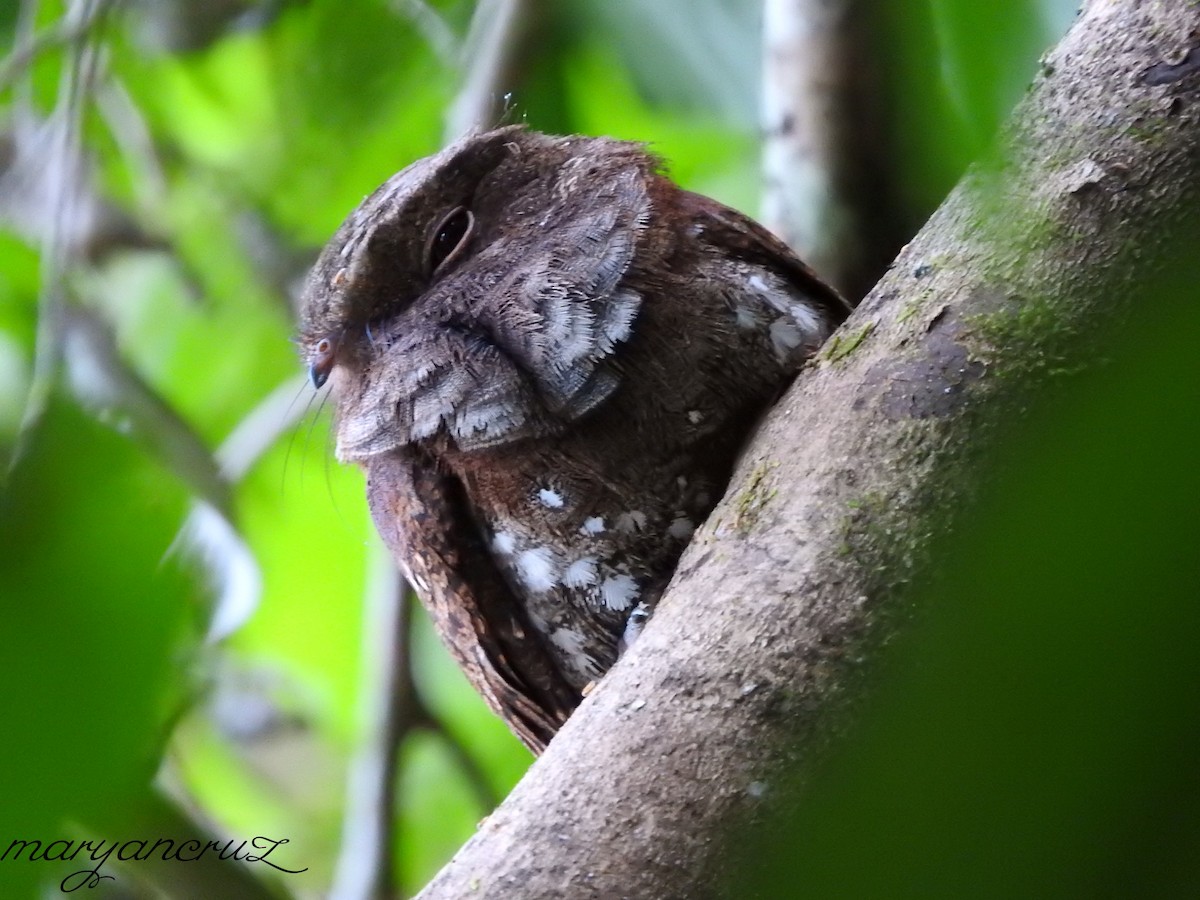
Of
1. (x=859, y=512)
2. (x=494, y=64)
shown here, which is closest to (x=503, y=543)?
(x=859, y=512)

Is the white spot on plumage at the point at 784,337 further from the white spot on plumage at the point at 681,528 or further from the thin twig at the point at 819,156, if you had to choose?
the thin twig at the point at 819,156

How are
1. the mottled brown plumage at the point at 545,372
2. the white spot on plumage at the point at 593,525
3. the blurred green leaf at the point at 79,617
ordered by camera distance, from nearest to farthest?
1. the blurred green leaf at the point at 79,617
2. the mottled brown plumage at the point at 545,372
3. the white spot on plumage at the point at 593,525

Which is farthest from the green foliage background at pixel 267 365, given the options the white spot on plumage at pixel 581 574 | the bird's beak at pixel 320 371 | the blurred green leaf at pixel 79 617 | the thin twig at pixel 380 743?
the white spot on plumage at pixel 581 574

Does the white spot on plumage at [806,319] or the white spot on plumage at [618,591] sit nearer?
the white spot on plumage at [806,319]

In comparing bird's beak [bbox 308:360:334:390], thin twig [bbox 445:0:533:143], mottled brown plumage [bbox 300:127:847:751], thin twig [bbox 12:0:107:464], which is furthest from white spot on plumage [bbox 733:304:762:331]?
thin twig [bbox 445:0:533:143]

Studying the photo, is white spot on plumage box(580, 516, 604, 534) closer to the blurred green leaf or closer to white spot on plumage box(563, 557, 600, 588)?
white spot on plumage box(563, 557, 600, 588)

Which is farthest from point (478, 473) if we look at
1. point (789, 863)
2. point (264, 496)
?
point (789, 863)
